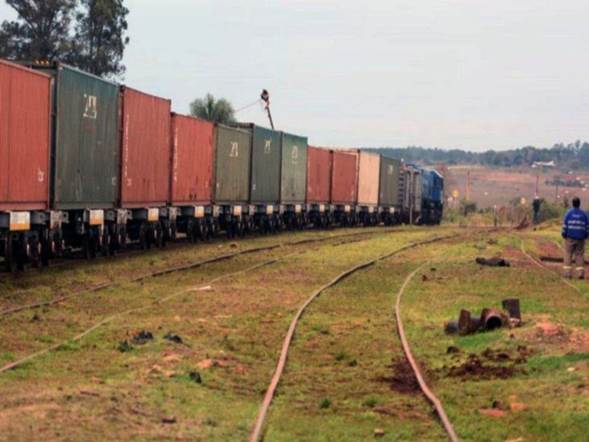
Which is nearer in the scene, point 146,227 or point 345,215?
point 146,227

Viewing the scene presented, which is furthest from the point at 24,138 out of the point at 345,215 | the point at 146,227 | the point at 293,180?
the point at 345,215

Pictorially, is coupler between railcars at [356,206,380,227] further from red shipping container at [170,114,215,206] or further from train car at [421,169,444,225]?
red shipping container at [170,114,215,206]

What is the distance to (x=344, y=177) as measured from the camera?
205ft

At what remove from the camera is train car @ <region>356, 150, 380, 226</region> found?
6550 cm

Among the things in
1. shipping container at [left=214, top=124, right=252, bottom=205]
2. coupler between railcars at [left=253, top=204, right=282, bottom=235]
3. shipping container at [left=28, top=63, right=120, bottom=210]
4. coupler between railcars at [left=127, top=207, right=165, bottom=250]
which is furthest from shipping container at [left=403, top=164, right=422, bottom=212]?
shipping container at [left=28, top=63, right=120, bottom=210]

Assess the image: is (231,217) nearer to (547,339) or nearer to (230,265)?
(230,265)

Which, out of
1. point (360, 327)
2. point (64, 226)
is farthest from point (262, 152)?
point (360, 327)

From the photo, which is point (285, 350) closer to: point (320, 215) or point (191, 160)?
point (191, 160)

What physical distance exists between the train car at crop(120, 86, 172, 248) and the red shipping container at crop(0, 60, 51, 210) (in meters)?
5.77

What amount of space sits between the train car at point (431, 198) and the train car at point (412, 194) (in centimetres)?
87

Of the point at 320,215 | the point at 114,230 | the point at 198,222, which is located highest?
the point at 114,230

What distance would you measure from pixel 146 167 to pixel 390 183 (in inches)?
1592

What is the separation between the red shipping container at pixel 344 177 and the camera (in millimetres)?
60906

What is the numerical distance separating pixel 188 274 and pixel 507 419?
14890mm
